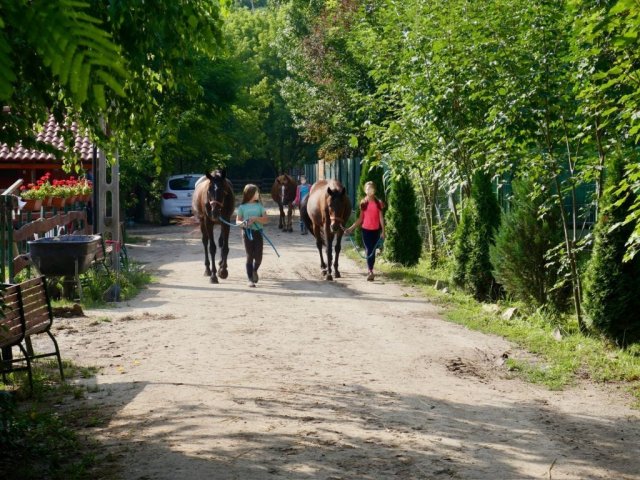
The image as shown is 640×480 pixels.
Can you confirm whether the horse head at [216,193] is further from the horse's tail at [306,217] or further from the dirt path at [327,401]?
the dirt path at [327,401]

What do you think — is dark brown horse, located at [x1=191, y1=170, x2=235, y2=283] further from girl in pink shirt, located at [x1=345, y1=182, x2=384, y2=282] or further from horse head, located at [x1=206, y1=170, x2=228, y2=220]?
girl in pink shirt, located at [x1=345, y1=182, x2=384, y2=282]

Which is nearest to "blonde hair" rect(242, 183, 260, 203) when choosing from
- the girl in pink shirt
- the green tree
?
the girl in pink shirt

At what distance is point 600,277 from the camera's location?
10.4m

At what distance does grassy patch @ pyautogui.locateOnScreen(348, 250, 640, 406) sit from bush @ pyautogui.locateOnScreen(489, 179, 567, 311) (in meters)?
0.31

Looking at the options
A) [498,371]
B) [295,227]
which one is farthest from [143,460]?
[295,227]

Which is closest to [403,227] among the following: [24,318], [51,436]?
[24,318]

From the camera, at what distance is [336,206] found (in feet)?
60.8

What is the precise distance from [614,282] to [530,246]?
2.35m

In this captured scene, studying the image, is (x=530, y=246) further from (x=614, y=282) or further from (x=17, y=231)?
(x=17, y=231)

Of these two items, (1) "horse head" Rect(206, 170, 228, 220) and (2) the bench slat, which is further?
(1) "horse head" Rect(206, 170, 228, 220)

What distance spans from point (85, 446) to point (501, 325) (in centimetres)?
701

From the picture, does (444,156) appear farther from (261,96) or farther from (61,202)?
(261,96)

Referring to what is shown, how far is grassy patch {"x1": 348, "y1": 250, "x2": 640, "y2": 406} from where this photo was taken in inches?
363

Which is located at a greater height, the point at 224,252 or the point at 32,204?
the point at 32,204
